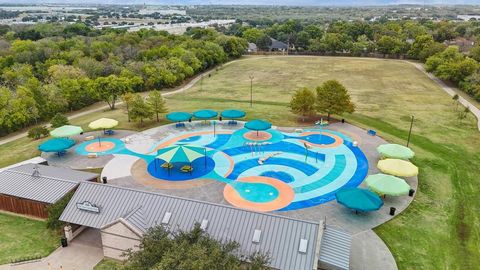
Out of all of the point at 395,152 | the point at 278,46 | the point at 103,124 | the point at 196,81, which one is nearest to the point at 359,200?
the point at 395,152

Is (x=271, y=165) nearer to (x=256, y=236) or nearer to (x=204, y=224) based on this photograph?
(x=204, y=224)

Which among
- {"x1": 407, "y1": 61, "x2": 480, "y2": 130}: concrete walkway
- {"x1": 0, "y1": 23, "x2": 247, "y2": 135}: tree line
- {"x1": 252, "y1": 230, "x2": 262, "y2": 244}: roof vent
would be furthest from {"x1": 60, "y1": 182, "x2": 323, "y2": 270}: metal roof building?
{"x1": 407, "y1": 61, "x2": 480, "y2": 130}: concrete walkway

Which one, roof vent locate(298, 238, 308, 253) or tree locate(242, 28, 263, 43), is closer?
roof vent locate(298, 238, 308, 253)

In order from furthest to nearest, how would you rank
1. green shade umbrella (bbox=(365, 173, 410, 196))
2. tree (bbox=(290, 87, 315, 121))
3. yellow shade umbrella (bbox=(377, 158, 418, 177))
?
tree (bbox=(290, 87, 315, 121))
yellow shade umbrella (bbox=(377, 158, 418, 177))
green shade umbrella (bbox=(365, 173, 410, 196))

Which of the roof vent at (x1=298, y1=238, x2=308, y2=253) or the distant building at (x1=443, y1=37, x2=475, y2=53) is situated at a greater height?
the distant building at (x1=443, y1=37, x2=475, y2=53)

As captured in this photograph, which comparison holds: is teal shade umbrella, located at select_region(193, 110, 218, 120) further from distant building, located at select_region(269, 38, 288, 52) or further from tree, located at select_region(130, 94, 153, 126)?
distant building, located at select_region(269, 38, 288, 52)

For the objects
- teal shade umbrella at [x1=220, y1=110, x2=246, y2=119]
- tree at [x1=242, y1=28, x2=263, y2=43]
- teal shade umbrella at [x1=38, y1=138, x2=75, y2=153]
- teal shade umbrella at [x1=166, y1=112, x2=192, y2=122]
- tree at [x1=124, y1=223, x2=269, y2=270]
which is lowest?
teal shade umbrella at [x1=38, y1=138, x2=75, y2=153]

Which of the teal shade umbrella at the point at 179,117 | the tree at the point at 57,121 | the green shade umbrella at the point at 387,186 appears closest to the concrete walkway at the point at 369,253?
the green shade umbrella at the point at 387,186

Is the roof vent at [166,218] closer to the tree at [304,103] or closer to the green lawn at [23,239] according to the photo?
the green lawn at [23,239]
